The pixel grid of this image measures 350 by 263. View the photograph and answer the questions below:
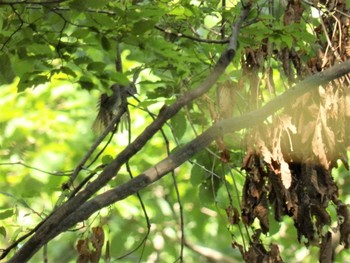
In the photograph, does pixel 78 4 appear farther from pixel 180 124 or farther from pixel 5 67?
pixel 180 124

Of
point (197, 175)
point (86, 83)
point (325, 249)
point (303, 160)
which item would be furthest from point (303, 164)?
point (197, 175)

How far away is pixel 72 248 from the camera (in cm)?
573

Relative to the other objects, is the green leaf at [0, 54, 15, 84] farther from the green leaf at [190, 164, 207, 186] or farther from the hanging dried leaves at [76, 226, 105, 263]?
the green leaf at [190, 164, 207, 186]

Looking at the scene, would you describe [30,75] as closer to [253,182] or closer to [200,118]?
[253,182]

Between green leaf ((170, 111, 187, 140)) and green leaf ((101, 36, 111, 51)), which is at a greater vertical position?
green leaf ((170, 111, 187, 140))

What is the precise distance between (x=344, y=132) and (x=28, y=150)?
2.92 metres

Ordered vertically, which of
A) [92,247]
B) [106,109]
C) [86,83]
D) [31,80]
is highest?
[106,109]

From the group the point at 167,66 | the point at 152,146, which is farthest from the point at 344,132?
the point at 152,146

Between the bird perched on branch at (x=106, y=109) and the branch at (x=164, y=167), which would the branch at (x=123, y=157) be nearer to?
the branch at (x=164, y=167)

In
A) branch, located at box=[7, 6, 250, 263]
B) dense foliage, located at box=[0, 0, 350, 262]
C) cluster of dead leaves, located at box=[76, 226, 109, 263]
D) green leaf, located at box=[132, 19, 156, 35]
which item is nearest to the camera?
branch, located at box=[7, 6, 250, 263]

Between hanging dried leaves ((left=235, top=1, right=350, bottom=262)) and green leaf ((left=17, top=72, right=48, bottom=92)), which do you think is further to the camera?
hanging dried leaves ((left=235, top=1, right=350, bottom=262))

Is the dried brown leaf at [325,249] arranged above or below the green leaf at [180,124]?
below

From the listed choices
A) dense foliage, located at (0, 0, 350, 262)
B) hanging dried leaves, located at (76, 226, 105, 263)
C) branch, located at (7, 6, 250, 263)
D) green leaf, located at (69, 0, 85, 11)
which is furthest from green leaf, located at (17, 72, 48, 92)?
hanging dried leaves, located at (76, 226, 105, 263)

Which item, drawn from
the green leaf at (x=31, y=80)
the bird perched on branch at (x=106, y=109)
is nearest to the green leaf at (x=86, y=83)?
the green leaf at (x=31, y=80)
